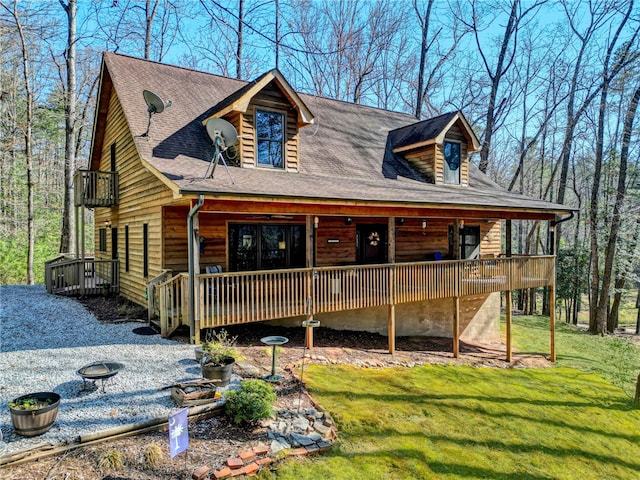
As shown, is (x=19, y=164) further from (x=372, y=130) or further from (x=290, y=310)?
(x=290, y=310)

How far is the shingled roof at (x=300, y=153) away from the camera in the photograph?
29.5 ft

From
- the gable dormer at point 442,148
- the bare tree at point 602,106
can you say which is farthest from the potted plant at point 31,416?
the bare tree at point 602,106

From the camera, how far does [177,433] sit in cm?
394

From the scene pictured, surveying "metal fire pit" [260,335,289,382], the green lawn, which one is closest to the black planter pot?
"metal fire pit" [260,335,289,382]

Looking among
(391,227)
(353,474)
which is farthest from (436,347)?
(353,474)

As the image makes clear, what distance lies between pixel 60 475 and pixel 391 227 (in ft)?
28.1

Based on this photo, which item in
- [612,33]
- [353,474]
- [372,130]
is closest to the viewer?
[353,474]

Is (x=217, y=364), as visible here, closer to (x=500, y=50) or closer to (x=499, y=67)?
(x=499, y=67)

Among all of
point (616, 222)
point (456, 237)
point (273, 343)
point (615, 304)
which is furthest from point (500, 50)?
point (273, 343)

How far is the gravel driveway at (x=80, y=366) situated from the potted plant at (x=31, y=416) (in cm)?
9

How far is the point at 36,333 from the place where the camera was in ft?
28.4

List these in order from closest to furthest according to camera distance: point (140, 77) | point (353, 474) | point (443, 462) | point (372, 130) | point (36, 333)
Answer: point (353, 474)
point (443, 462)
point (36, 333)
point (140, 77)
point (372, 130)

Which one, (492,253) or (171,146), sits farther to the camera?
(492,253)

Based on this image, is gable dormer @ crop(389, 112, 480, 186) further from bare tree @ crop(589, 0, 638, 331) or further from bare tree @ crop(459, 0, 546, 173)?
bare tree @ crop(589, 0, 638, 331)
